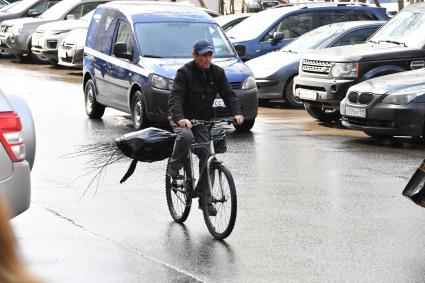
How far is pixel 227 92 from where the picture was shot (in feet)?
27.0

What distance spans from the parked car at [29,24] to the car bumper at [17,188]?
24.8 meters

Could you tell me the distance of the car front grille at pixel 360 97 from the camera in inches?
562

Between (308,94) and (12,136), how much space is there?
10911 mm

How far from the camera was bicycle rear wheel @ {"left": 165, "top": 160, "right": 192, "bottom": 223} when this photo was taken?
844cm

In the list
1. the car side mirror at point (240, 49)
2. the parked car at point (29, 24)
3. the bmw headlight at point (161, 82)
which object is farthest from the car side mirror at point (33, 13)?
the bmw headlight at point (161, 82)

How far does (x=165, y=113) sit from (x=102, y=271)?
850 centimetres

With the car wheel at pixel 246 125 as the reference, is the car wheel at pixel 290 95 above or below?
below

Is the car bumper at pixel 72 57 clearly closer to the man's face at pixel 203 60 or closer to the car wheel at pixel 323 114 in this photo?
the car wheel at pixel 323 114

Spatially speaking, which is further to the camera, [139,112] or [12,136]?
[139,112]

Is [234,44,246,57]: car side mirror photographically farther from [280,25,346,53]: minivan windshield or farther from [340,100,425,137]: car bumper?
[340,100,425,137]: car bumper

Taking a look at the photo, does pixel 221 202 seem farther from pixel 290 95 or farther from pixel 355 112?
pixel 290 95

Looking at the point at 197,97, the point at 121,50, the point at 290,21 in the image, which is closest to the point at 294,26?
the point at 290,21

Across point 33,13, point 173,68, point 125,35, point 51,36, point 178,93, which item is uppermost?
point 178,93

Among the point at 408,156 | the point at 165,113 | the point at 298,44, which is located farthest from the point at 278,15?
the point at 408,156
